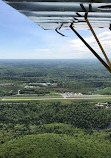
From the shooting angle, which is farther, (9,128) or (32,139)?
(9,128)

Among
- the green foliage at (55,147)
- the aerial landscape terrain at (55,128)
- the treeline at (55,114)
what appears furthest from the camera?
the treeline at (55,114)

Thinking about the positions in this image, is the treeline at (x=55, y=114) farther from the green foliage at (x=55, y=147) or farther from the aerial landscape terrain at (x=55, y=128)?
the green foliage at (x=55, y=147)

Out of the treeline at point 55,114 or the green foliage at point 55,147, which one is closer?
the green foliage at point 55,147

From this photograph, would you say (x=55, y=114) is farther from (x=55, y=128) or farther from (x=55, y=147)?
(x=55, y=147)

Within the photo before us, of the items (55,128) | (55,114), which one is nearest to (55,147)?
(55,128)

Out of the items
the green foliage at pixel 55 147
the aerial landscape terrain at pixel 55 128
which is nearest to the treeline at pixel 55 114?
the aerial landscape terrain at pixel 55 128

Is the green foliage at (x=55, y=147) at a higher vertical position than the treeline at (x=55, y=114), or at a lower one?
lower

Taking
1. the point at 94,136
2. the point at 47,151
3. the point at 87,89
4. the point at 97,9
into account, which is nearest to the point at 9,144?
the point at 47,151

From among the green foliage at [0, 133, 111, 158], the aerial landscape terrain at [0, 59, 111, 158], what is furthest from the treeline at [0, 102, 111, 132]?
the green foliage at [0, 133, 111, 158]

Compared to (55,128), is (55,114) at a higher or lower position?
higher

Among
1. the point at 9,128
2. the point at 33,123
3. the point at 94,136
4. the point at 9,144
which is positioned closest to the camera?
the point at 9,144

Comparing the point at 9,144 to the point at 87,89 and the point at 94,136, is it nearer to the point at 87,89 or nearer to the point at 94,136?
the point at 94,136
